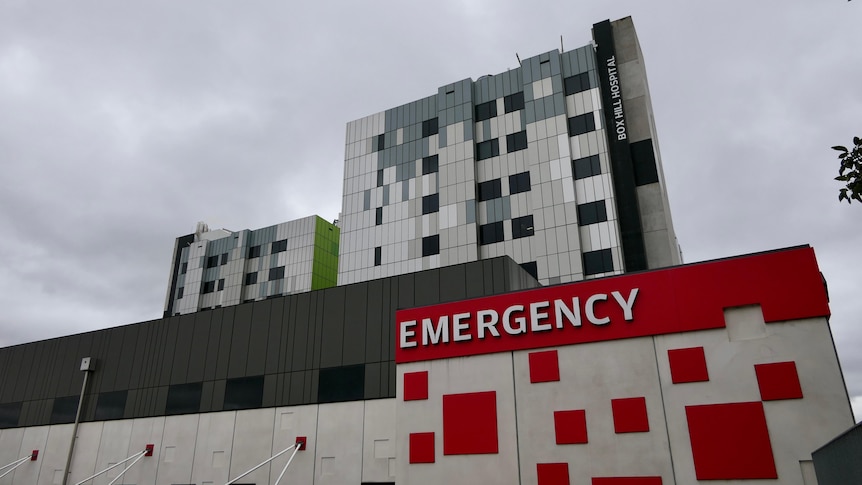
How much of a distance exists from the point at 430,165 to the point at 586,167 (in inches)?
583

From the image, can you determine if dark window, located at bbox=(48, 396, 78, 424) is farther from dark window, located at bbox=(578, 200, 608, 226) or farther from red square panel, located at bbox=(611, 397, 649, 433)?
dark window, located at bbox=(578, 200, 608, 226)

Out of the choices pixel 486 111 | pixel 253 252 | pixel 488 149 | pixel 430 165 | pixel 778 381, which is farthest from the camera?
pixel 253 252

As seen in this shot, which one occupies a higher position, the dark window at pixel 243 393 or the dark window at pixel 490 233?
the dark window at pixel 490 233

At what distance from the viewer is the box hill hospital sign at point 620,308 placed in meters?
15.6

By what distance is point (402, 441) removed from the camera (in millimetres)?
20203

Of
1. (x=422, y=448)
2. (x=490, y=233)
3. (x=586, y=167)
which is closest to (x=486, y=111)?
(x=586, y=167)

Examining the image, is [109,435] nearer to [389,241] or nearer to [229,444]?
[229,444]

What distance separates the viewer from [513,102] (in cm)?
5038

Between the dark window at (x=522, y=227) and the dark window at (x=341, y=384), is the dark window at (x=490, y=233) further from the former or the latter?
the dark window at (x=341, y=384)

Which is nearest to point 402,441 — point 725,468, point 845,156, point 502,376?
point 502,376

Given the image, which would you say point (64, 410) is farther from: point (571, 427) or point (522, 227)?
point (522, 227)

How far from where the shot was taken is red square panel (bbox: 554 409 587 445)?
17078mm

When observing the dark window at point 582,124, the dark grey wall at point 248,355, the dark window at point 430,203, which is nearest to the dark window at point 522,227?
the dark window at point 430,203

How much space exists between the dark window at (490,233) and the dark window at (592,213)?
6.72 metres
